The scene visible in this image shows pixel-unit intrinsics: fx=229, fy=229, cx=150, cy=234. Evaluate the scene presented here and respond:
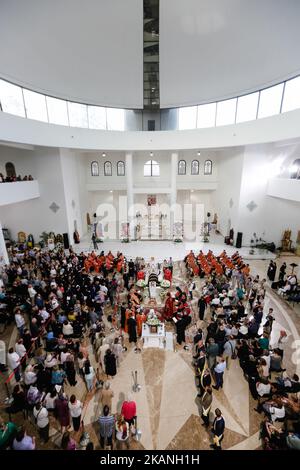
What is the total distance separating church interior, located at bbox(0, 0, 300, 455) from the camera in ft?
18.8

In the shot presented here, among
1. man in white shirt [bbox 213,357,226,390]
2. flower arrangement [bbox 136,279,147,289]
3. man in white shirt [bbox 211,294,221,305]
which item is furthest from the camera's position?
flower arrangement [bbox 136,279,147,289]

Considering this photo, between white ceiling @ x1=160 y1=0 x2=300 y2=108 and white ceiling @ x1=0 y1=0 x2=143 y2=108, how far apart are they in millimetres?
1821

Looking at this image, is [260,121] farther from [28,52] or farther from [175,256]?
[28,52]

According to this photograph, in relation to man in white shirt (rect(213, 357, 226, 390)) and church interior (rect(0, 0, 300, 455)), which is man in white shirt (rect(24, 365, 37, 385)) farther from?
man in white shirt (rect(213, 357, 226, 390))

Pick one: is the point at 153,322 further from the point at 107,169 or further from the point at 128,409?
the point at 107,169

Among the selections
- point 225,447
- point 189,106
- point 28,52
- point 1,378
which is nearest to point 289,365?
point 225,447

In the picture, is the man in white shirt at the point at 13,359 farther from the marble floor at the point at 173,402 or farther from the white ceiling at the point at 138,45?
the white ceiling at the point at 138,45

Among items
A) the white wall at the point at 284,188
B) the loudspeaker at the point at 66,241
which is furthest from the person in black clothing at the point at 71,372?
the white wall at the point at 284,188

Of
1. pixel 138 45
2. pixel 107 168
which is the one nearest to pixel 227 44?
pixel 138 45

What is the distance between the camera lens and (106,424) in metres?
4.75

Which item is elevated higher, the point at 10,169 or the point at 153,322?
the point at 10,169

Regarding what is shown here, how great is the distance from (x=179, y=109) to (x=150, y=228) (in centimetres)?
1135

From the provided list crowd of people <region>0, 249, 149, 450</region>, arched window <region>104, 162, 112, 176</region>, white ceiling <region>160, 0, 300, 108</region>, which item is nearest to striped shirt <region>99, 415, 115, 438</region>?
crowd of people <region>0, 249, 149, 450</region>

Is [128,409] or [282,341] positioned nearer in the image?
[128,409]
